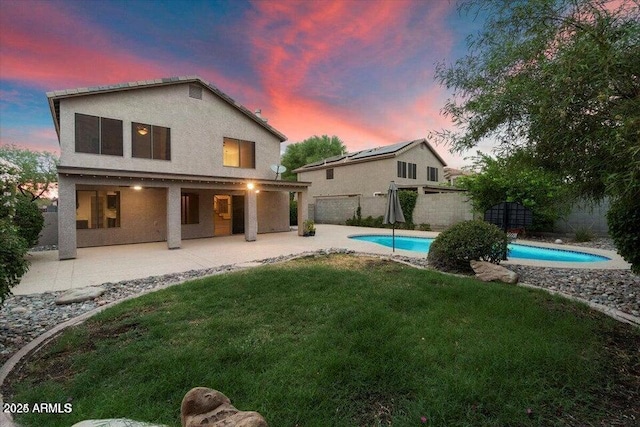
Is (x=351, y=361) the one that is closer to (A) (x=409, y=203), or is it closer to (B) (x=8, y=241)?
(B) (x=8, y=241)

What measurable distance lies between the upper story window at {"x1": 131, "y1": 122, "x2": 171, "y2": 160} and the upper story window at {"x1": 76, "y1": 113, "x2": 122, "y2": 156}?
53 centimetres

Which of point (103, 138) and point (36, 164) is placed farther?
point (36, 164)

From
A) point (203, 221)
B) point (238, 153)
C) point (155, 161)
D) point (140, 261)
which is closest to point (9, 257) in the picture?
point (140, 261)

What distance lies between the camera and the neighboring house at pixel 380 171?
23.6 metres

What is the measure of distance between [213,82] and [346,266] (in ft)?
40.5

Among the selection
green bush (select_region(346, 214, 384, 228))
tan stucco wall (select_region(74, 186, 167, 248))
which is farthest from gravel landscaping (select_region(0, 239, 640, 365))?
green bush (select_region(346, 214, 384, 228))

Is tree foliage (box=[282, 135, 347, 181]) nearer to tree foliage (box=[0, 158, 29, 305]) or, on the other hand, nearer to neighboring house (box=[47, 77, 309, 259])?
neighboring house (box=[47, 77, 309, 259])

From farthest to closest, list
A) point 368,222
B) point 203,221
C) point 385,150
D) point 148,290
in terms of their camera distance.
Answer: point 385,150 < point 368,222 < point 203,221 < point 148,290

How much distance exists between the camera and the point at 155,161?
505 inches

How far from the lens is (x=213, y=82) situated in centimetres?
1473

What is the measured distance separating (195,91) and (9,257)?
12482 millimetres

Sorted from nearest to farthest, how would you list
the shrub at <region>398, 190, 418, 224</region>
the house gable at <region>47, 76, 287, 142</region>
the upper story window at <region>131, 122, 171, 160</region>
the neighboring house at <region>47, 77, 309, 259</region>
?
the house gable at <region>47, 76, 287, 142</region>, the neighboring house at <region>47, 77, 309, 259</region>, the upper story window at <region>131, 122, 171, 160</region>, the shrub at <region>398, 190, 418, 224</region>

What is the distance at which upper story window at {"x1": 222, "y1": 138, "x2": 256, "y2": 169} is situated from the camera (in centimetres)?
1518

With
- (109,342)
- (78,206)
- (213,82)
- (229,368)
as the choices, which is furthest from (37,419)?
(213,82)
